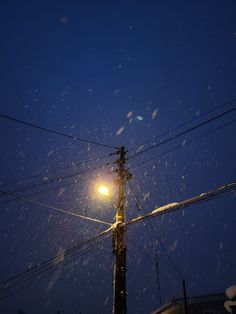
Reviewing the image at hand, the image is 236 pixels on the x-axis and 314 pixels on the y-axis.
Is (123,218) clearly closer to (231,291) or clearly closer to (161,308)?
(231,291)

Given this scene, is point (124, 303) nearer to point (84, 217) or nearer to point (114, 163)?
point (84, 217)

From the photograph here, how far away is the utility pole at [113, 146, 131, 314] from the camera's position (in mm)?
10078

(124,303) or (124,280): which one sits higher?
(124,280)

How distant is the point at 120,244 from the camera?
447 inches

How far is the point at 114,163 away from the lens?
13.9m

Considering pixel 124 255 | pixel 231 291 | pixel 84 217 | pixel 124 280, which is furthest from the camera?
pixel 84 217

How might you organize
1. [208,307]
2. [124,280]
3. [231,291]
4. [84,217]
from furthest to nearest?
[208,307] → [84,217] → [124,280] → [231,291]

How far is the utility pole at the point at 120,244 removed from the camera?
10.1 metres

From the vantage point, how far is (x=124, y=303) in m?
10.1

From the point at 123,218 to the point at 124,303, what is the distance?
10.4 ft

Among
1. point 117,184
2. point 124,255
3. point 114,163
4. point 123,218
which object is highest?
point 114,163

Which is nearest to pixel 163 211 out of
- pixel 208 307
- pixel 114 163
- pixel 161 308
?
pixel 114 163

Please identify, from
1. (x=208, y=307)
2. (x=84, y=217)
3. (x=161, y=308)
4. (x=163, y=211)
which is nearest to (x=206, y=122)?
(x=163, y=211)

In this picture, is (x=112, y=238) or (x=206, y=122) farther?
(x=112, y=238)
